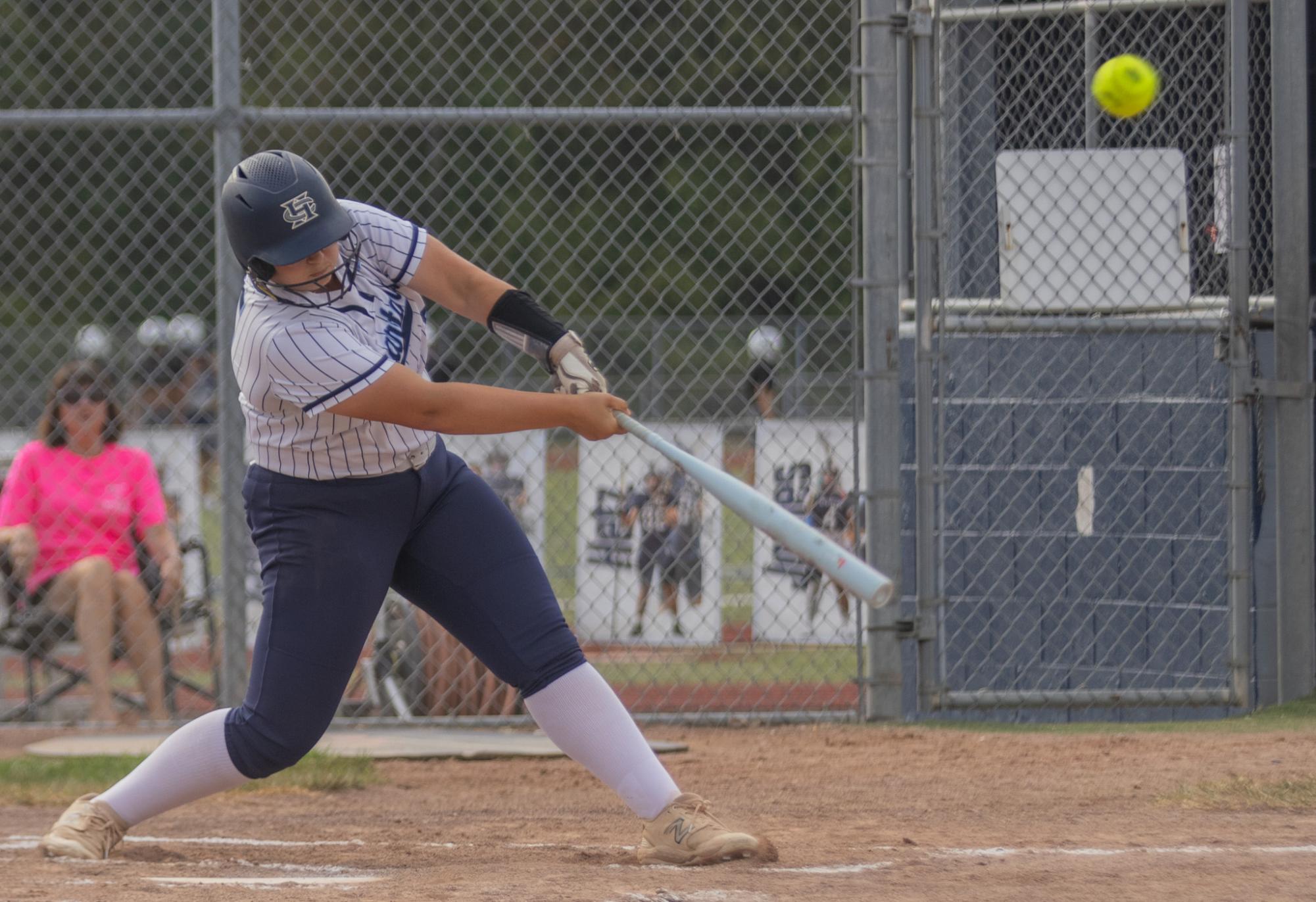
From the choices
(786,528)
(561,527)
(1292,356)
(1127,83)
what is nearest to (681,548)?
(561,527)

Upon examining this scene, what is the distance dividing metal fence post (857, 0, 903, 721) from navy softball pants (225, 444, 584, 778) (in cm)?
195

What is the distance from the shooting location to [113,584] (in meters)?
6.26

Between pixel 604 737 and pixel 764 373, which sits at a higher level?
pixel 764 373

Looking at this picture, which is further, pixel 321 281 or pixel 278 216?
pixel 321 281

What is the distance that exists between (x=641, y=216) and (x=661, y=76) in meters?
1.92

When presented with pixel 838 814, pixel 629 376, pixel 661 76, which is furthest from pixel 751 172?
pixel 838 814

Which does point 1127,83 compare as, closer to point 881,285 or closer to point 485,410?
point 881,285

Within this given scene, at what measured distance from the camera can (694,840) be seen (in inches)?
135

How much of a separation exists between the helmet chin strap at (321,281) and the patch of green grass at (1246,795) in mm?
2441

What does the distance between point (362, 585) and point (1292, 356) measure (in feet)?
11.5

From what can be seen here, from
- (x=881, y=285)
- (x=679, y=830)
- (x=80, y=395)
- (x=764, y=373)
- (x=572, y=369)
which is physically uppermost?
(x=764, y=373)

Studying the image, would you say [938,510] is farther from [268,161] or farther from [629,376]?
[629,376]

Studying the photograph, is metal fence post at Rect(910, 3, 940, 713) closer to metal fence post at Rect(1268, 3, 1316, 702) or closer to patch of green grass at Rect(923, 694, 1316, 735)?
patch of green grass at Rect(923, 694, 1316, 735)

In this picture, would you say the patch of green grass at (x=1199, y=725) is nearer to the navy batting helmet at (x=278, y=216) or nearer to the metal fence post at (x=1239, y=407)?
the metal fence post at (x=1239, y=407)
